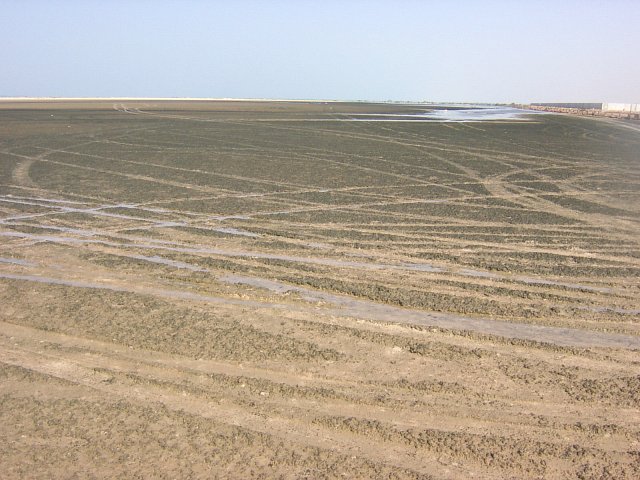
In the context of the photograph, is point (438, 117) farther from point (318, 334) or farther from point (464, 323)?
point (318, 334)

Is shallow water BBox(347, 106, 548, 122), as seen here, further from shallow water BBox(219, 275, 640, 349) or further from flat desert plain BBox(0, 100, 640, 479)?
shallow water BBox(219, 275, 640, 349)

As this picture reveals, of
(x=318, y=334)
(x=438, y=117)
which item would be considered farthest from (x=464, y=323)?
(x=438, y=117)

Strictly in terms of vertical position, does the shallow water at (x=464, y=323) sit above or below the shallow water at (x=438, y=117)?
above

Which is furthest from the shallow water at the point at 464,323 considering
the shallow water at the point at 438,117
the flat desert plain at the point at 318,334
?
the shallow water at the point at 438,117

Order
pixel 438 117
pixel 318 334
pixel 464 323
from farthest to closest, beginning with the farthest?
pixel 438 117 → pixel 464 323 → pixel 318 334

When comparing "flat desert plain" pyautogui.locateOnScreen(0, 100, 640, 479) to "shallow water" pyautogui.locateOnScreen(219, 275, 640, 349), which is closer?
"flat desert plain" pyautogui.locateOnScreen(0, 100, 640, 479)

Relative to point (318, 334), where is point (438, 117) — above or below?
below

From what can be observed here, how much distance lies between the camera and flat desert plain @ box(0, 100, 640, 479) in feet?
14.6

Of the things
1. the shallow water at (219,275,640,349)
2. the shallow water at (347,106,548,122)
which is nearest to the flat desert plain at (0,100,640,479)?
the shallow water at (219,275,640,349)

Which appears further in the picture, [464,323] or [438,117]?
[438,117]

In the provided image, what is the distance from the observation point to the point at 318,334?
644 centimetres

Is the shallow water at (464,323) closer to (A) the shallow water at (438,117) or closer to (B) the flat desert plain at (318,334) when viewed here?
(B) the flat desert plain at (318,334)

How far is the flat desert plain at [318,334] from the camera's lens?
4453 millimetres

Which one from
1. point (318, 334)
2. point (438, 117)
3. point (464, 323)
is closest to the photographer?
point (318, 334)
